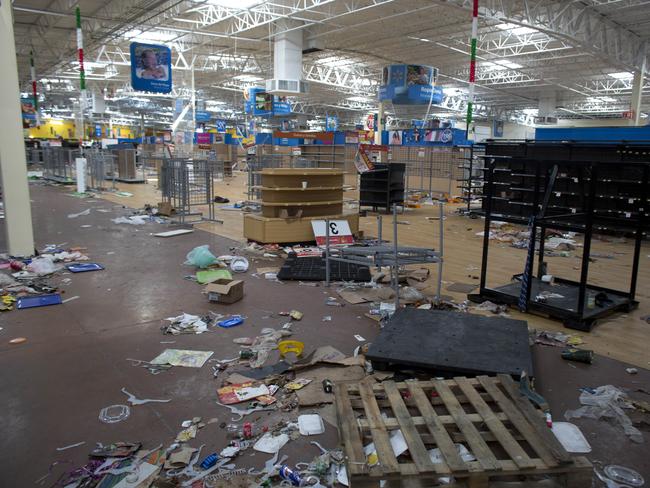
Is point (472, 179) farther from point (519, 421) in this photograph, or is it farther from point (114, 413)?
point (114, 413)

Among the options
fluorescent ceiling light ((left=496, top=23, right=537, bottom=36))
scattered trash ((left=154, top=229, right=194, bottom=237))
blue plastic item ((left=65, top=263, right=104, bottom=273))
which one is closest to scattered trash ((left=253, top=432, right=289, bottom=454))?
blue plastic item ((left=65, top=263, right=104, bottom=273))

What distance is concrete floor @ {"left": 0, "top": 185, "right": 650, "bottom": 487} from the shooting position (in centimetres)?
291

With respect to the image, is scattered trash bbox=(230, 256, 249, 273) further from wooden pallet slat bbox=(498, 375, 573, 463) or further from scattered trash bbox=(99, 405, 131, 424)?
wooden pallet slat bbox=(498, 375, 573, 463)

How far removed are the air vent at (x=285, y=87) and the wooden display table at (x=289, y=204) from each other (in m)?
12.9

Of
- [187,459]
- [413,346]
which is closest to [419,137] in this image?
[413,346]

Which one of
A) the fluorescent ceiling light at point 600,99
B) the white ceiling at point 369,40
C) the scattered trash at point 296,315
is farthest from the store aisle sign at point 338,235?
the fluorescent ceiling light at point 600,99

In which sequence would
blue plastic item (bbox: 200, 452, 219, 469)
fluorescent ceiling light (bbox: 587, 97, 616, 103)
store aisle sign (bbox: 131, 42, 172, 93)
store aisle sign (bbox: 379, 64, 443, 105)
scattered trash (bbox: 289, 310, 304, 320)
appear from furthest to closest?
fluorescent ceiling light (bbox: 587, 97, 616, 103) → store aisle sign (bbox: 379, 64, 443, 105) → store aisle sign (bbox: 131, 42, 172, 93) → scattered trash (bbox: 289, 310, 304, 320) → blue plastic item (bbox: 200, 452, 219, 469)

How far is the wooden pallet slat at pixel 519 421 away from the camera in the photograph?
258cm

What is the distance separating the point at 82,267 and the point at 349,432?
226 inches

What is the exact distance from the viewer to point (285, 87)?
69.1ft

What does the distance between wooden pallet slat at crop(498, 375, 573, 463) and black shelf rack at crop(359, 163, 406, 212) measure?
10.5 meters

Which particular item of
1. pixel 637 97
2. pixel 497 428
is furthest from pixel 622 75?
pixel 497 428

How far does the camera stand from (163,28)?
22219mm

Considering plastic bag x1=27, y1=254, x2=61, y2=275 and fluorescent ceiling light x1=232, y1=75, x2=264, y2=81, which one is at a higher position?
fluorescent ceiling light x1=232, y1=75, x2=264, y2=81
